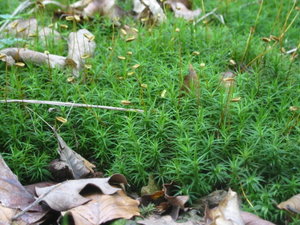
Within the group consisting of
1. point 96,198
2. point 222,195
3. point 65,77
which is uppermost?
point 65,77

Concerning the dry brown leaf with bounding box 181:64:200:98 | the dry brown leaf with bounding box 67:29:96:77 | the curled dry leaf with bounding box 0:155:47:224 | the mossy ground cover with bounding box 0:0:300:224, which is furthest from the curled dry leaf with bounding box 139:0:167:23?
the curled dry leaf with bounding box 0:155:47:224

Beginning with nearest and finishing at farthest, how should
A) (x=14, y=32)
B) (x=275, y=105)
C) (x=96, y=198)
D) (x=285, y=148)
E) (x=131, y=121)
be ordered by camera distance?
1. (x=96, y=198)
2. (x=285, y=148)
3. (x=131, y=121)
4. (x=275, y=105)
5. (x=14, y=32)

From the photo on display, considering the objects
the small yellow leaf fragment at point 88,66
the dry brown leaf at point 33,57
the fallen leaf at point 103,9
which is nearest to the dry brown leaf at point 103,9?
the fallen leaf at point 103,9

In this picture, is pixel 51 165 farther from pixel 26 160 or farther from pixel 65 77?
pixel 65 77

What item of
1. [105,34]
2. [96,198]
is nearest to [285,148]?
[96,198]

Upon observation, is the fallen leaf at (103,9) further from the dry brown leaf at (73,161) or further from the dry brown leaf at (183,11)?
the dry brown leaf at (73,161)

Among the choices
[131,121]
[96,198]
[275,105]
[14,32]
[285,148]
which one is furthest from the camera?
[14,32]
